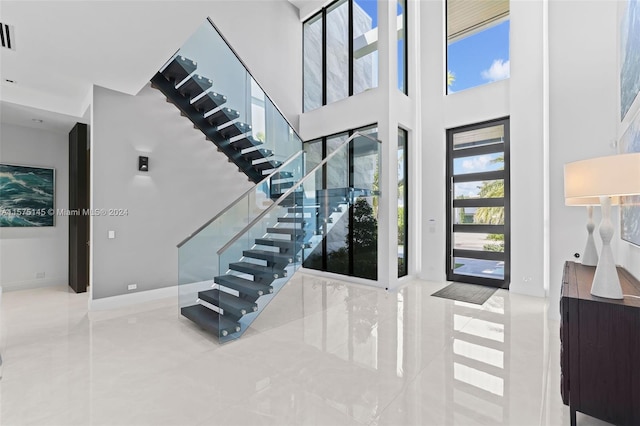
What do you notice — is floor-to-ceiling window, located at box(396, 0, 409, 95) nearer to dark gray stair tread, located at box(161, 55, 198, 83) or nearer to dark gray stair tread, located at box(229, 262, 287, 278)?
dark gray stair tread, located at box(161, 55, 198, 83)

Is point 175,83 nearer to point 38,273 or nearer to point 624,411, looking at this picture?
point 38,273

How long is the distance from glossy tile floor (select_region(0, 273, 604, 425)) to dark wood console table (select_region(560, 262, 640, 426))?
318mm

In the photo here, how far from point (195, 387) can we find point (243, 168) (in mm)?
4677

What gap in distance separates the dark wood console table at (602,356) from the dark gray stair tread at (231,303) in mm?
3019

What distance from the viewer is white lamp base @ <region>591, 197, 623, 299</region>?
80.7 inches

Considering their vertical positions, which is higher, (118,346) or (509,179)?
(509,179)

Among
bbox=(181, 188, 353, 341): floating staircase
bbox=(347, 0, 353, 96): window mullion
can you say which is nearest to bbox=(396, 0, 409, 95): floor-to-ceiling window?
bbox=(347, 0, 353, 96): window mullion

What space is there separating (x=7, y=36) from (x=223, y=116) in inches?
114

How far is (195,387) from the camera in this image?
2582 mm

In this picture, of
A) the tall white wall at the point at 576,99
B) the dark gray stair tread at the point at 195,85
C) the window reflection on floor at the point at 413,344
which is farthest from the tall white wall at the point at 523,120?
the dark gray stair tread at the point at 195,85

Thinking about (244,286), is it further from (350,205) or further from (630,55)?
(630,55)

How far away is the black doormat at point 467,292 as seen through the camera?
16.9ft

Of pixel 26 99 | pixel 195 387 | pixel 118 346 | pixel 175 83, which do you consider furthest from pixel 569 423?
pixel 26 99

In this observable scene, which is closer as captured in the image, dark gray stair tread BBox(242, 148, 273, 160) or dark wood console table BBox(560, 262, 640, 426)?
dark wood console table BBox(560, 262, 640, 426)
